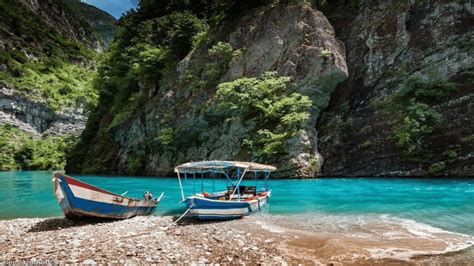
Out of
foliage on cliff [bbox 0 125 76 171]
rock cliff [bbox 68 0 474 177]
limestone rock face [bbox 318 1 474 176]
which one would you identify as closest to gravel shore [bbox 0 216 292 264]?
rock cliff [bbox 68 0 474 177]

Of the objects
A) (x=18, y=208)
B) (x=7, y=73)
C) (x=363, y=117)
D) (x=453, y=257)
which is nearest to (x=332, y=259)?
(x=453, y=257)

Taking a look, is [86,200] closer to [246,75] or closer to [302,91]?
[302,91]

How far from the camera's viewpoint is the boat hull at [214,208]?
54.2 ft

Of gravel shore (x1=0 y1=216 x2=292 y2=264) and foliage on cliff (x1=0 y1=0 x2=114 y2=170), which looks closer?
gravel shore (x1=0 y1=216 x2=292 y2=264)

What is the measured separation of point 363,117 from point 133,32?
46789mm

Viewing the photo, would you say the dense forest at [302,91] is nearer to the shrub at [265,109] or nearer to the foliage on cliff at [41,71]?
the shrub at [265,109]

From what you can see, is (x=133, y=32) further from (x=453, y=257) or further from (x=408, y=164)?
(x=453, y=257)

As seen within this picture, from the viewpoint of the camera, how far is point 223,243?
40.1ft

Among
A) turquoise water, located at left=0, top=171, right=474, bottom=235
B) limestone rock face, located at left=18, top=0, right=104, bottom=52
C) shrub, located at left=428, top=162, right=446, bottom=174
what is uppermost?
limestone rock face, located at left=18, top=0, right=104, bottom=52

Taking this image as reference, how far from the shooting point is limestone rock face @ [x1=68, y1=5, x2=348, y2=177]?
42219 mm

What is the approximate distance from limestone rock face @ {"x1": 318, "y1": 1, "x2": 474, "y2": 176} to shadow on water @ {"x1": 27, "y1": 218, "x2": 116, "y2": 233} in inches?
1156

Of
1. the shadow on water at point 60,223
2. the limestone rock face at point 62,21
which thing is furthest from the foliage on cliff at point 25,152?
the shadow on water at point 60,223

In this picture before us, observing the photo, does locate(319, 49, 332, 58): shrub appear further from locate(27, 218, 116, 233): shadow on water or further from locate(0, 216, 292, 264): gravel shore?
locate(27, 218, 116, 233): shadow on water

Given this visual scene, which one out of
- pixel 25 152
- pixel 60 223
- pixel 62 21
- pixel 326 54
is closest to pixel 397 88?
pixel 326 54
